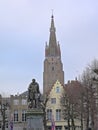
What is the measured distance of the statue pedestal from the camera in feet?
113

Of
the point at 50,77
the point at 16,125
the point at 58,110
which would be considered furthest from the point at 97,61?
the point at 50,77

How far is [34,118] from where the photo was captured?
1367 inches

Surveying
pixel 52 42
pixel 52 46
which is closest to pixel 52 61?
pixel 52 46

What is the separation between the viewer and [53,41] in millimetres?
194875

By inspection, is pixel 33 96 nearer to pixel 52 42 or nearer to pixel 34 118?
pixel 34 118

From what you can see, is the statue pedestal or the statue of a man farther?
the statue of a man

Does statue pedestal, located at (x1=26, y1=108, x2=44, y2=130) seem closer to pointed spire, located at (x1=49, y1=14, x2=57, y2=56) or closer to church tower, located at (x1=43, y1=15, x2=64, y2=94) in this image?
church tower, located at (x1=43, y1=15, x2=64, y2=94)

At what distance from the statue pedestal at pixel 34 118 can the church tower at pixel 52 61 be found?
14800cm

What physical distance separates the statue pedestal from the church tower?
486 ft

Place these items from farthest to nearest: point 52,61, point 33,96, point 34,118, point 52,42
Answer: point 52,42
point 52,61
point 33,96
point 34,118

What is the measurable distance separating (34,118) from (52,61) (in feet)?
516

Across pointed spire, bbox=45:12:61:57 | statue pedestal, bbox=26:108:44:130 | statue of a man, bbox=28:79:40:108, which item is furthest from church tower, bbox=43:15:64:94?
statue pedestal, bbox=26:108:44:130

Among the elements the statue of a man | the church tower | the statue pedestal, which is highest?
the church tower

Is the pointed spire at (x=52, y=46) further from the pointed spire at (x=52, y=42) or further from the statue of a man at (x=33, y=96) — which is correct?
the statue of a man at (x=33, y=96)
